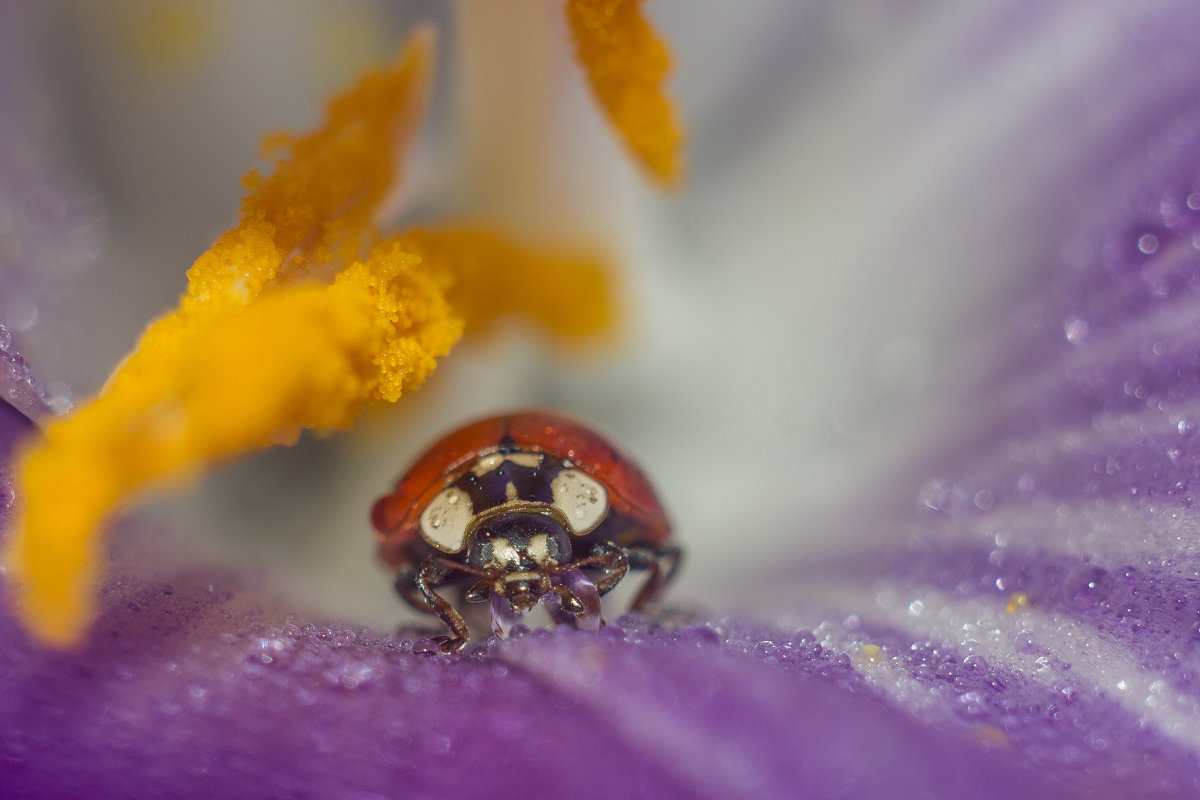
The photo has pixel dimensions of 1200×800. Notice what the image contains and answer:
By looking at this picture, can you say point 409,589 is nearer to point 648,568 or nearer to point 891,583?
point 648,568

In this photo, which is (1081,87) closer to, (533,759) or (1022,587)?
(1022,587)

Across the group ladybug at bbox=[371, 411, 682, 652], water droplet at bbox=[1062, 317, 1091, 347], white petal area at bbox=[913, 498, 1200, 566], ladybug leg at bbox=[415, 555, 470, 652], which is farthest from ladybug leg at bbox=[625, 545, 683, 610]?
water droplet at bbox=[1062, 317, 1091, 347]

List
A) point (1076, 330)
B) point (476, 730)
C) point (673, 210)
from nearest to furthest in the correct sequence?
point (476, 730) < point (1076, 330) < point (673, 210)

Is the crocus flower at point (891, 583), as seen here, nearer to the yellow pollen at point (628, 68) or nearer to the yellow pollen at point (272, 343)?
the yellow pollen at point (272, 343)

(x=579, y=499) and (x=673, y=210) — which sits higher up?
(x=673, y=210)

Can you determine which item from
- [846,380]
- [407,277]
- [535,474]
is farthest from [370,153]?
[846,380]

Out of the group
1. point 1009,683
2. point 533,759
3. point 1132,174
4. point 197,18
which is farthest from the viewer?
point 197,18

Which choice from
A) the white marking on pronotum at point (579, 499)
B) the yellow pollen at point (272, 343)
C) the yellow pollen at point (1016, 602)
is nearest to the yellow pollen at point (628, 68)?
the yellow pollen at point (272, 343)

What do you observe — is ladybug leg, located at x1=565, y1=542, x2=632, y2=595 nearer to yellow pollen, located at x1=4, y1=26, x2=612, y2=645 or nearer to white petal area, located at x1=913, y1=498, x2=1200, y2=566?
yellow pollen, located at x1=4, y1=26, x2=612, y2=645

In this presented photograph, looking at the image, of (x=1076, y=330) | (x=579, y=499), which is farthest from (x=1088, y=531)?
(x=579, y=499)
